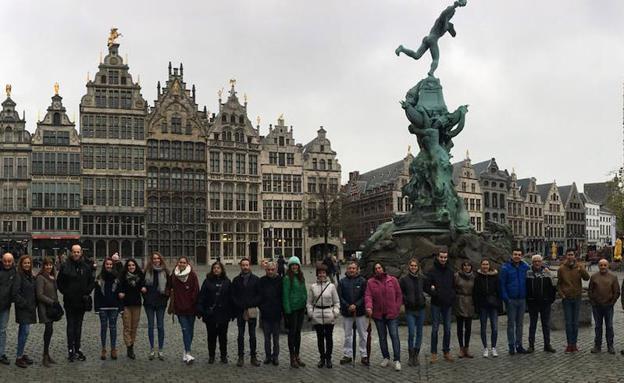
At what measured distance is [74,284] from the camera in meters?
12.5

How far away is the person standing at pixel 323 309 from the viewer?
12008mm

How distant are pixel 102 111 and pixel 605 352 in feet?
180

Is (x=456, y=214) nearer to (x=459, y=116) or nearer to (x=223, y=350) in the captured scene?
(x=459, y=116)

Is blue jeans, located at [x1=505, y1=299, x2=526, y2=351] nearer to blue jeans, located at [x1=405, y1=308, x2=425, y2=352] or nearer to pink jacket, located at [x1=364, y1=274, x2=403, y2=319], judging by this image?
blue jeans, located at [x1=405, y1=308, x2=425, y2=352]

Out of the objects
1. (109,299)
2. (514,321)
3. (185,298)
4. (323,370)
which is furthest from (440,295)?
(109,299)

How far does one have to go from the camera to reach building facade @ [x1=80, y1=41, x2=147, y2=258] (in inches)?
2442

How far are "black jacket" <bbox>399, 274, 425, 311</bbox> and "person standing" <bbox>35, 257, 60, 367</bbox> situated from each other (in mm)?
5901

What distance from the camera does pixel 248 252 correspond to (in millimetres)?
68500

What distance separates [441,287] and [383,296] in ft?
3.76

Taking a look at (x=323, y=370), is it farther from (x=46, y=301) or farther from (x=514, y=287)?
(x=46, y=301)

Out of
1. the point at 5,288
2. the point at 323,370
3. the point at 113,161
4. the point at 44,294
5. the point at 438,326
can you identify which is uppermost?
the point at 113,161

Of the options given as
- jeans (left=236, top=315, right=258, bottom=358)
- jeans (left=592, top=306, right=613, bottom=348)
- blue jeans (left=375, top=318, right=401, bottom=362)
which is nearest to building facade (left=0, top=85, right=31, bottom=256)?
jeans (left=236, top=315, right=258, bottom=358)

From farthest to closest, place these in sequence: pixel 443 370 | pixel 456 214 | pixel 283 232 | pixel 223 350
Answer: pixel 283 232 → pixel 456 214 → pixel 223 350 → pixel 443 370

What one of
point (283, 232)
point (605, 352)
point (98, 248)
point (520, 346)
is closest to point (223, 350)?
point (520, 346)
